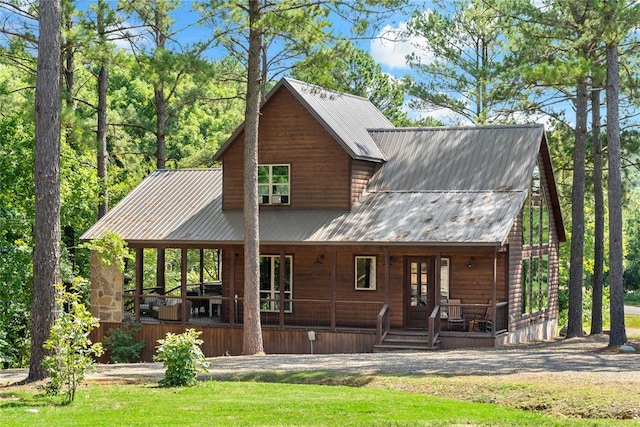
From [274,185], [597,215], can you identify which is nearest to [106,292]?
[274,185]

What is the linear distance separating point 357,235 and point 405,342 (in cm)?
318

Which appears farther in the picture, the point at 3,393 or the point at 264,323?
the point at 264,323

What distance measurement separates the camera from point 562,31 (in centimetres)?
2522

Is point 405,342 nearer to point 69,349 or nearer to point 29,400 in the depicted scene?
point 69,349

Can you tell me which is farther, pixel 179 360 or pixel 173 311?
pixel 173 311

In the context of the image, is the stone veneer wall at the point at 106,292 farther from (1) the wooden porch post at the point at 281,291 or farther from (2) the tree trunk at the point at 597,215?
(2) the tree trunk at the point at 597,215

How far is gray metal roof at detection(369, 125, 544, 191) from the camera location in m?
28.6

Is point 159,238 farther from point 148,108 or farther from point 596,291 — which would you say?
point 148,108

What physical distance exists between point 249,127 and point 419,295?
23.8 feet

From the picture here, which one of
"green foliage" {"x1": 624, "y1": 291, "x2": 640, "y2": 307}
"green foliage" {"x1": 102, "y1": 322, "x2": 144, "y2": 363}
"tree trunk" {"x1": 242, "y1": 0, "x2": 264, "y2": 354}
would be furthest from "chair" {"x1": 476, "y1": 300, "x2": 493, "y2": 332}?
"green foliage" {"x1": 624, "y1": 291, "x2": 640, "y2": 307}

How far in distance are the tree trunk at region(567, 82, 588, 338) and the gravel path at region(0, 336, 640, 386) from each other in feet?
26.3

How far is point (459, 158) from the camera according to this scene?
29828 mm

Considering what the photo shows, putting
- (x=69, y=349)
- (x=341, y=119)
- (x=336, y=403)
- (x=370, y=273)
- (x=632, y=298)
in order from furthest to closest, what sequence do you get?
(x=632, y=298) → (x=341, y=119) → (x=370, y=273) → (x=69, y=349) → (x=336, y=403)

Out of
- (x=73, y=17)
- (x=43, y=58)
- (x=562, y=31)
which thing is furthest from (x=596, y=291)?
(x=43, y=58)
